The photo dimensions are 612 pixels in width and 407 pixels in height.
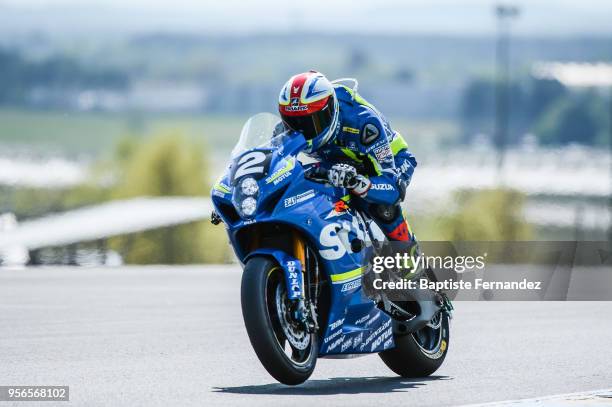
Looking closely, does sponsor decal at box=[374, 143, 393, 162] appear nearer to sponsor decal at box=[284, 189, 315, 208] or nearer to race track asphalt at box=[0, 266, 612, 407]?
sponsor decal at box=[284, 189, 315, 208]

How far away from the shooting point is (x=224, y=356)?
10.1 meters

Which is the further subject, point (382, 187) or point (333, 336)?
point (382, 187)

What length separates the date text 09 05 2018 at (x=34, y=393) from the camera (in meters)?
7.82

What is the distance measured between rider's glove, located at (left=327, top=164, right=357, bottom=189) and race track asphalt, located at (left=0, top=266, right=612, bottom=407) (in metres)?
1.13

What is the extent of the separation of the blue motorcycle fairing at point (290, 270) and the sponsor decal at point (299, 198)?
27cm

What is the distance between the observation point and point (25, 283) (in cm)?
1634

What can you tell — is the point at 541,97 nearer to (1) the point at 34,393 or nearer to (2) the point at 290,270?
(2) the point at 290,270

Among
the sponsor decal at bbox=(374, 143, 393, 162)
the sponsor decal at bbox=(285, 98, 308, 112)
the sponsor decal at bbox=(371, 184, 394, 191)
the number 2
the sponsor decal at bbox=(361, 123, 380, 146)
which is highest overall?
the sponsor decal at bbox=(285, 98, 308, 112)

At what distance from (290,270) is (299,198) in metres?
0.44

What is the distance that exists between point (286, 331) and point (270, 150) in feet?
3.35

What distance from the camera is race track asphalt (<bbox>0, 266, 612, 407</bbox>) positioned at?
8.31 metres

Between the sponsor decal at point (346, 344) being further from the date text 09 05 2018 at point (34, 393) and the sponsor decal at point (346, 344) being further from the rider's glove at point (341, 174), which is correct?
the date text 09 05 2018 at point (34, 393)

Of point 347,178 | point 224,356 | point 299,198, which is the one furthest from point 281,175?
point 224,356

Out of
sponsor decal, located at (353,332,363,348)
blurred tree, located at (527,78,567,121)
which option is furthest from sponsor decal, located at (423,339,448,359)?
blurred tree, located at (527,78,567,121)
